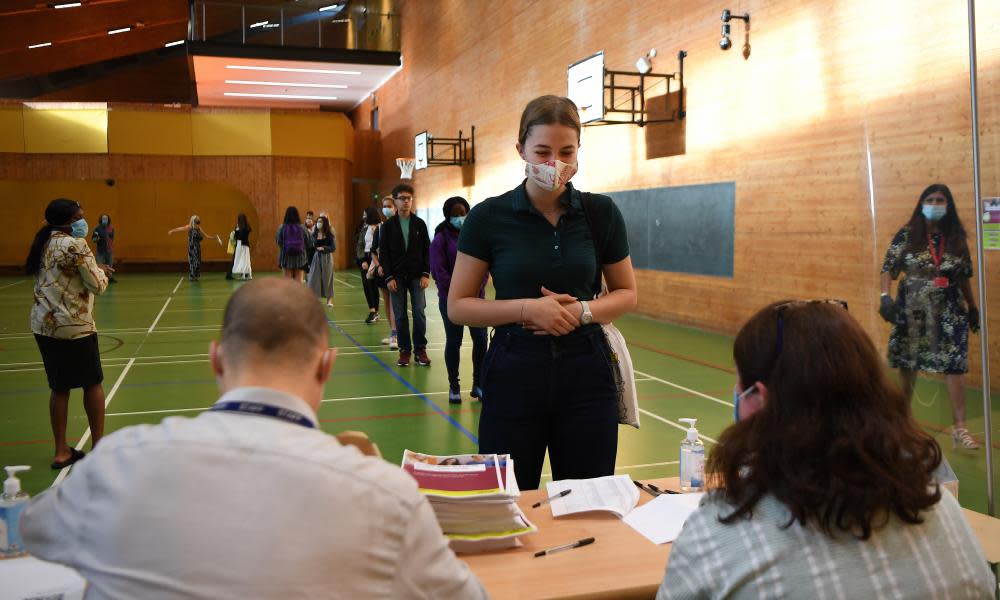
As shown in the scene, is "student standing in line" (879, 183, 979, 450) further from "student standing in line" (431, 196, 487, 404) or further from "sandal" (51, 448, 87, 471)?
"sandal" (51, 448, 87, 471)

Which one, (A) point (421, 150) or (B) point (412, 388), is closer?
(B) point (412, 388)

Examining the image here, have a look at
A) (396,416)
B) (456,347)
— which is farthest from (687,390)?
(396,416)

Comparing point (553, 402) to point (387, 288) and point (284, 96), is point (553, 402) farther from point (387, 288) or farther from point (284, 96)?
point (284, 96)

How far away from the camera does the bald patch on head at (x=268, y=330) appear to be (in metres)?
1.34

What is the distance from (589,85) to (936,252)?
30.8 ft

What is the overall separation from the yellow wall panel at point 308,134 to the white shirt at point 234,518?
25.8m

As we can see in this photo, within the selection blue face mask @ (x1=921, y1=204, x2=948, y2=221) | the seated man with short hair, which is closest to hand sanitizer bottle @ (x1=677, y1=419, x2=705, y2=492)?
the seated man with short hair

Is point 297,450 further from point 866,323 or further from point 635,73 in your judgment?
point 635,73

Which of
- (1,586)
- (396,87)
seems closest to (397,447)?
(1,586)

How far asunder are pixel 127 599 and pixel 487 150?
18.2 m

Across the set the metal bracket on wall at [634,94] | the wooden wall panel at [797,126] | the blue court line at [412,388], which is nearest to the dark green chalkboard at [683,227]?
the wooden wall panel at [797,126]

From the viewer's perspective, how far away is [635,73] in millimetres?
11695

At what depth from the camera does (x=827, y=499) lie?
4.34ft

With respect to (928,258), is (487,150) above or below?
above
